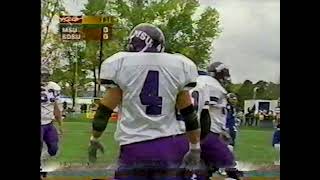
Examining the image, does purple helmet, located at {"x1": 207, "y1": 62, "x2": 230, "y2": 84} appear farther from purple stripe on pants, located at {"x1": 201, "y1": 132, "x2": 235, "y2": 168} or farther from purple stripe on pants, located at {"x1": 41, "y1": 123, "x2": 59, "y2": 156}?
purple stripe on pants, located at {"x1": 41, "y1": 123, "x2": 59, "y2": 156}

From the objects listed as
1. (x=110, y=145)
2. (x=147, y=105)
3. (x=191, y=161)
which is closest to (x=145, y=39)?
(x=147, y=105)

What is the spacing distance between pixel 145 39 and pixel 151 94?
307 mm

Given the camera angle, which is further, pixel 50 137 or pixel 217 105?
pixel 217 105

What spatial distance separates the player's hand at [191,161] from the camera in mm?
4254

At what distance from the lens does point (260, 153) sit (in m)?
4.22

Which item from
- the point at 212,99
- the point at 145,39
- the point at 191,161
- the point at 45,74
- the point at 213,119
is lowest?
the point at 191,161

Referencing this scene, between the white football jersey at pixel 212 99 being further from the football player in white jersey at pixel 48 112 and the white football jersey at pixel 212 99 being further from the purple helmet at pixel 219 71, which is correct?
the football player in white jersey at pixel 48 112

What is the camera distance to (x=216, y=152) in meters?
4.31

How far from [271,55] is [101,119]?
3.31 feet

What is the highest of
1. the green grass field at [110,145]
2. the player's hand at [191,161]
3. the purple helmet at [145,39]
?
the purple helmet at [145,39]

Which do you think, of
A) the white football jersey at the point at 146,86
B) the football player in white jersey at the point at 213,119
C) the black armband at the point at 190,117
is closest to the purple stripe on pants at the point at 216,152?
the football player in white jersey at the point at 213,119

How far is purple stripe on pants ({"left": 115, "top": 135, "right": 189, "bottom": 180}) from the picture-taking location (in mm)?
4219
